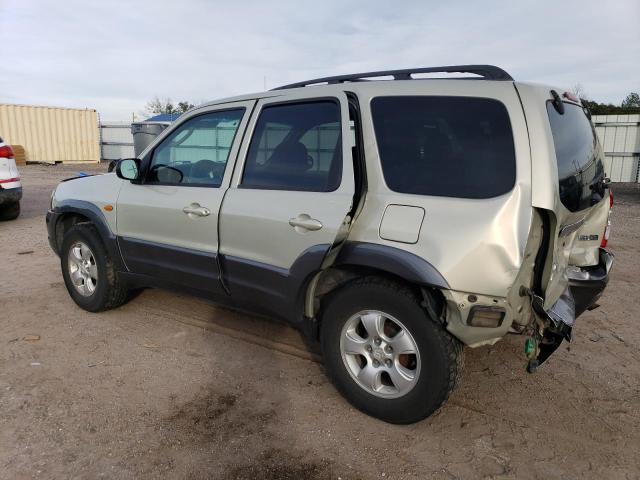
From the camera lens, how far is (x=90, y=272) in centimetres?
452

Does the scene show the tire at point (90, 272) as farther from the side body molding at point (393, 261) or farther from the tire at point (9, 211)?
the tire at point (9, 211)

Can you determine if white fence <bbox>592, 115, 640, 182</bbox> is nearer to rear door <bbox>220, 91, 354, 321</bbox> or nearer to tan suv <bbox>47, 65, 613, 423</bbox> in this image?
tan suv <bbox>47, 65, 613, 423</bbox>

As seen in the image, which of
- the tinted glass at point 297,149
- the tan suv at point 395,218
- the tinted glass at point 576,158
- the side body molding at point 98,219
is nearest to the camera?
the tan suv at point 395,218

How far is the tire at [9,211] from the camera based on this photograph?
361 inches

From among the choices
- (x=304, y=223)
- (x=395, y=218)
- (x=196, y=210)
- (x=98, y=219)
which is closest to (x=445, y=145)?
(x=395, y=218)

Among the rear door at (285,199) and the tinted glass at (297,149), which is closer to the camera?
the rear door at (285,199)

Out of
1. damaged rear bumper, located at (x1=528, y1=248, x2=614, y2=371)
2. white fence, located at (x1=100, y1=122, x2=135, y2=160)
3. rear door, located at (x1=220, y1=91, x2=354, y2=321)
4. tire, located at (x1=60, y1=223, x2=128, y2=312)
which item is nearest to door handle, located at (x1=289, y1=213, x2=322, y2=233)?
rear door, located at (x1=220, y1=91, x2=354, y2=321)

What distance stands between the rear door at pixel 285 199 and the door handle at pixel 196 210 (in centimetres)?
16

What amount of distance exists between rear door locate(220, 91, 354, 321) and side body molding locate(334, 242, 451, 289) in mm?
140

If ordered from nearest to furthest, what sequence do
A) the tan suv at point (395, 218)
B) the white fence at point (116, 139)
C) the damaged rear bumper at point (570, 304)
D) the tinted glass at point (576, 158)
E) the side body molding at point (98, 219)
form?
the tan suv at point (395, 218) < the tinted glass at point (576, 158) < the damaged rear bumper at point (570, 304) < the side body molding at point (98, 219) < the white fence at point (116, 139)

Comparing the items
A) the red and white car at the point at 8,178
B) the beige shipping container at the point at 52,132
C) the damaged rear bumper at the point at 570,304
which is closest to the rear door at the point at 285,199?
the damaged rear bumper at the point at 570,304

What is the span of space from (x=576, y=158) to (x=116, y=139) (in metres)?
29.3

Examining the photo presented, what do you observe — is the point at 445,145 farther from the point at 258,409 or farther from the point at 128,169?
the point at 128,169

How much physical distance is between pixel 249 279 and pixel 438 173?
143 centimetres
